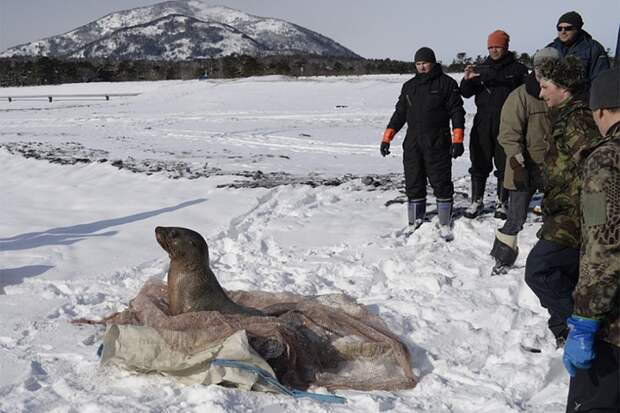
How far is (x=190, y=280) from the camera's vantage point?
4438 millimetres

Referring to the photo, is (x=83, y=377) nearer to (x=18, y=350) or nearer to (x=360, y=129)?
(x=18, y=350)

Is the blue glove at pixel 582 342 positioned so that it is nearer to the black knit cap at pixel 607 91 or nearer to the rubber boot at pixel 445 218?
the black knit cap at pixel 607 91

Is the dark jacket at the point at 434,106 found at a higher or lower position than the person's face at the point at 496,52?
lower

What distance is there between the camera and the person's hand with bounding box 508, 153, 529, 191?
17.8ft

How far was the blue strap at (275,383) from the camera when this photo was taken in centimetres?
359

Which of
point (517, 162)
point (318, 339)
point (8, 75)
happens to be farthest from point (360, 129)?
point (8, 75)

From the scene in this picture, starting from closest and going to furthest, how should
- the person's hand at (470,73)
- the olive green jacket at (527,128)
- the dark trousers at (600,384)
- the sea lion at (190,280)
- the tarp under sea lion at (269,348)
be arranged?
the dark trousers at (600,384) < the tarp under sea lion at (269,348) < the sea lion at (190,280) < the olive green jacket at (527,128) < the person's hand at (470,73)

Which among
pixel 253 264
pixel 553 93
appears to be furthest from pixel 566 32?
pixel 253 264

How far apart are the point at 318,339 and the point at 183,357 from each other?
88 cm

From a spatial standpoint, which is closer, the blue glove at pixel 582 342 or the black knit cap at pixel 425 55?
the blue glove at pixel 582 342

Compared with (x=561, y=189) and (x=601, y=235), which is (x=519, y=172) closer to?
(x=561, y=189)

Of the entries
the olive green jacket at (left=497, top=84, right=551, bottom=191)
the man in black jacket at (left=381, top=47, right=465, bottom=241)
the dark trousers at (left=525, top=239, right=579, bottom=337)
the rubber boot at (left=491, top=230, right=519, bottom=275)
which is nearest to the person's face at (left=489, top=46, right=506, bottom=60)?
the man in black jacket at (left=381, top=47, right=465, bottom=241)

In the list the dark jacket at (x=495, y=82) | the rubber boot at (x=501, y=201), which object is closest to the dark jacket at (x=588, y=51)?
the dark jacket at (x=495, y=82)

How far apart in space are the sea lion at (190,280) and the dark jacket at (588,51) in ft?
12.4
